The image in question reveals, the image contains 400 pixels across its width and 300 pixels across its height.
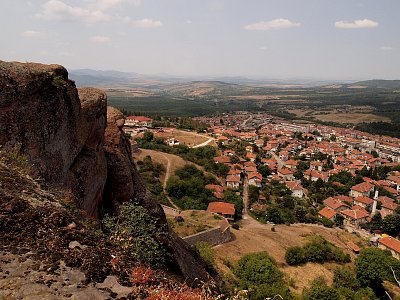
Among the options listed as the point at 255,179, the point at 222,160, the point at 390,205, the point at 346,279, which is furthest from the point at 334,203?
the point at 346,279

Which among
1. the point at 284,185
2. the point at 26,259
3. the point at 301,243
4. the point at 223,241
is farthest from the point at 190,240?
the point at 284,185

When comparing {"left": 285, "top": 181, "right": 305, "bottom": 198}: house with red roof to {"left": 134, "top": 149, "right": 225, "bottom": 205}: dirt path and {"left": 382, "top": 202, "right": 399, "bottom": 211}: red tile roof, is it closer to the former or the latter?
{"left": 134, "top": 149, "right": 225, "bottom": 205}: dirt path

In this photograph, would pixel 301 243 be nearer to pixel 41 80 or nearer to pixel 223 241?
pixel 223 241

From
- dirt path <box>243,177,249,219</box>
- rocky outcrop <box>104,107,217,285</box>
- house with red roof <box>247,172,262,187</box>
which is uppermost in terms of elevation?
rocky outcrop <box>104,107,217,285</box>

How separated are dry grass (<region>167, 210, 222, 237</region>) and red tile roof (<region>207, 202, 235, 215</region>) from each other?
9.49 metres

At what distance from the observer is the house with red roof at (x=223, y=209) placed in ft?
143

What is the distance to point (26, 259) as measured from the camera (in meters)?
5.31

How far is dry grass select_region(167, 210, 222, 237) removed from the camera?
26817 millimetres

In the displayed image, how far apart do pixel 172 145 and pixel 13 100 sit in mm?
61981

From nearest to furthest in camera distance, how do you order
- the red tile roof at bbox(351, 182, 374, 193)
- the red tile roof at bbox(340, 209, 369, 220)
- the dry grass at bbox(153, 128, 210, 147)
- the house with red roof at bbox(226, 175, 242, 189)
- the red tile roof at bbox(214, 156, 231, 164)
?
1. the red tile roof at bbox(340, 209, 369, 220)
2. the house with red roof at bbox(226, 175, 242, 189)
3. the red tile roof at bbox(351, 182, 374, 193)
4. the red tile roof at bbox(214, 156, 231, 164)
5. the dry grass at bbox(153, 128, 210, 147)

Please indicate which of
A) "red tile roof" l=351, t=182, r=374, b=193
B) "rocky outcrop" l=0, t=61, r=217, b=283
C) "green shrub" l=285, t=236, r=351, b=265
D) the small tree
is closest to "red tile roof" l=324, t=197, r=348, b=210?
"red tile roof" l=351, t=182, r=374, b=193

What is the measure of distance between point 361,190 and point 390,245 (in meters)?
24.4

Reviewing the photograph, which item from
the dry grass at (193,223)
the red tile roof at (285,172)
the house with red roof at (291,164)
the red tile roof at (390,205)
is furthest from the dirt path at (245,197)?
the red tile roof at (390,205)

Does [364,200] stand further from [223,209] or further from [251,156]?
[223,209]
